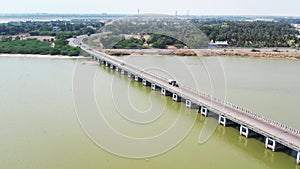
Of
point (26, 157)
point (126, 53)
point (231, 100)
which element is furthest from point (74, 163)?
point (126, 53)

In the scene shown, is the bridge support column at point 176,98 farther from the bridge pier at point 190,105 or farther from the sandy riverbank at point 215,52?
the sandy riverbank at point 215,52

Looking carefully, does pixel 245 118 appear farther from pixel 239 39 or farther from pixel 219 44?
pixel 239 39

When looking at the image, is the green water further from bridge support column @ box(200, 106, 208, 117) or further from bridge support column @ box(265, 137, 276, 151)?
bridge support column @ box(200, 106, 208, 117)

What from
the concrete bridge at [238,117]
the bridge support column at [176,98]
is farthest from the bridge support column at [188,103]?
the bridge support column at [176,98]

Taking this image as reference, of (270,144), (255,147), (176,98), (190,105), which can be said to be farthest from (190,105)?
(270,144)

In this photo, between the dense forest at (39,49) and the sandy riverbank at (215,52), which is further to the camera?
the sandy riverbank at (215,52)

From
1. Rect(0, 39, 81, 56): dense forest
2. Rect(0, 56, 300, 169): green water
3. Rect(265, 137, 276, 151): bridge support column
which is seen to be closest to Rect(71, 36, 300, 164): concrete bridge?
Rect(265, 137, 276, 151): bridge support column

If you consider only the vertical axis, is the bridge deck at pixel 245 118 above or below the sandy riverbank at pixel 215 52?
below

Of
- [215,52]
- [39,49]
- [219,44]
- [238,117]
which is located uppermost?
[219,44]

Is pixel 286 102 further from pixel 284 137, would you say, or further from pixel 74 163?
pixel 74 163
